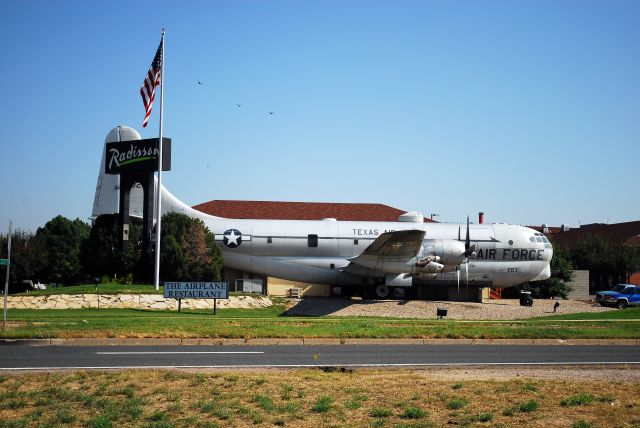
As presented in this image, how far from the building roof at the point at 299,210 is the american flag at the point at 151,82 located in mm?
34732

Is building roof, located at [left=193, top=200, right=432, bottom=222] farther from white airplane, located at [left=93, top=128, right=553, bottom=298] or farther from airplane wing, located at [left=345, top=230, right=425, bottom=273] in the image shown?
airplane wing, located at [left=345, top=230, right=425, bottom=273]

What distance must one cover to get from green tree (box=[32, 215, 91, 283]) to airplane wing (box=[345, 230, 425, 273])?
4033 cm

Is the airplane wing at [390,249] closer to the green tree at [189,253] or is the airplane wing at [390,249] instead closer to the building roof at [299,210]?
the green tree at [189,253]

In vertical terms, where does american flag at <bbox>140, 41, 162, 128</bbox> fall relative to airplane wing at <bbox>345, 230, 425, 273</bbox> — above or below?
above

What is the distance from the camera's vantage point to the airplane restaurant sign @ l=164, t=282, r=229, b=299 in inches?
1186

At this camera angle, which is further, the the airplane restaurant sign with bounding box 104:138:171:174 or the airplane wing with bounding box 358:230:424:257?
the the airplane restaurant sign with bounding box 104:138:171:174

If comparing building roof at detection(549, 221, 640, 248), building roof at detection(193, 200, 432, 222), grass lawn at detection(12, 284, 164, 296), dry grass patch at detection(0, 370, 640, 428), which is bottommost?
dry grass patch at detection(0, 370, 640, 428)

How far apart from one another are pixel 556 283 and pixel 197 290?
33032mm

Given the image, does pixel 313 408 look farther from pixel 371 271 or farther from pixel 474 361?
pixel 371 271

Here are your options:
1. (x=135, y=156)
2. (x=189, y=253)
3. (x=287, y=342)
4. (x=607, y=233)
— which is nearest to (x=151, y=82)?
(x=135, y=156)

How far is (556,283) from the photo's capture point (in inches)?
2109

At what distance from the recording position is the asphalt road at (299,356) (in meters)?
13.7

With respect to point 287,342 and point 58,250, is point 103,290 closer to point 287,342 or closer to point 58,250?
point 287,342

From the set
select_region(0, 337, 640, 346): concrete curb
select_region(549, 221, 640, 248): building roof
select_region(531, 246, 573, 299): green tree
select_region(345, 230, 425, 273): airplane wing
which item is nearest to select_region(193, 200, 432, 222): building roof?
select_region(531, 246, 573, 299): green tree
